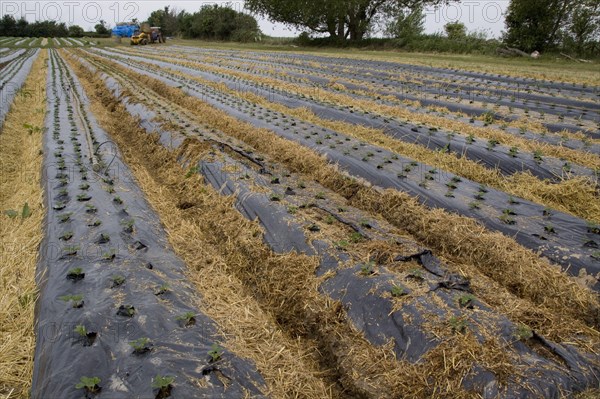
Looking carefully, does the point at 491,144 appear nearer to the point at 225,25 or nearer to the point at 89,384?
the point at 89,384

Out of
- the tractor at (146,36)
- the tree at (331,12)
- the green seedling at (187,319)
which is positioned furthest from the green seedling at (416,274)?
the tractor at (146,36)

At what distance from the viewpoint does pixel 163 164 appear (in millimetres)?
7254

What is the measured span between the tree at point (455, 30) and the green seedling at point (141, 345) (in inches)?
1425

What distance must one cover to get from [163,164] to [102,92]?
8.70 meters

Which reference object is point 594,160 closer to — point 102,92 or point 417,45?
point 102,92

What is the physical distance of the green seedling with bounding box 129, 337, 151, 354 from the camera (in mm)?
2564

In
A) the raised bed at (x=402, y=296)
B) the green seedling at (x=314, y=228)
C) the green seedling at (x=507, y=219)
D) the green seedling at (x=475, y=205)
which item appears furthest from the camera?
the green seedling at (x=475, y=205)

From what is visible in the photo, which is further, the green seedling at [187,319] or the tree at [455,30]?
the tree at [455,30]

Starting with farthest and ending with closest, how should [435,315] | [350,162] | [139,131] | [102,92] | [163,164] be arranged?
[102,92]
[139,131]
[163,164]
[350,162]
[435,315]

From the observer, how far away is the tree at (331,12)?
121 feet

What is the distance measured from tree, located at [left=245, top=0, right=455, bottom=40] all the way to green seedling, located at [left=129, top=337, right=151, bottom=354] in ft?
124

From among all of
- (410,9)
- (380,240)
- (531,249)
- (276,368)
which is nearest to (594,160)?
(531,249)

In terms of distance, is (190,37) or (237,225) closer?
Answer: (237,225)

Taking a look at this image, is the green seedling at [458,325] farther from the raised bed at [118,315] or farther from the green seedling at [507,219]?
the green seedling at [507,219]
